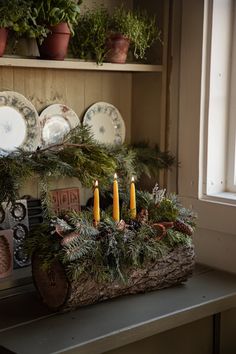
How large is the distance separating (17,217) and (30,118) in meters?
0.37

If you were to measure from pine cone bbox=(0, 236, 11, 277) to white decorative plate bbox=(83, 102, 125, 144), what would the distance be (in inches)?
23.9

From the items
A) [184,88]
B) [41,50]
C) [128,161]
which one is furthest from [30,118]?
[184,88]

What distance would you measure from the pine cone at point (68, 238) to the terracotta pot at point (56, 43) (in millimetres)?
641

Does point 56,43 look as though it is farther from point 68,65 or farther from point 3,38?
point 3,38

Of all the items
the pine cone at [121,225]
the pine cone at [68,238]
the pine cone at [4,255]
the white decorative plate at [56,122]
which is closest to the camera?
the pine cone at [68,238]

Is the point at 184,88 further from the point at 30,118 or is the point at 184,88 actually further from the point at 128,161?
the point at 30,118

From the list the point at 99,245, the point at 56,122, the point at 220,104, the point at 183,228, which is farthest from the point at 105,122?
the point at 99,245

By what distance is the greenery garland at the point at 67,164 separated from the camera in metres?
1.97

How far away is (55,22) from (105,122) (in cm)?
57

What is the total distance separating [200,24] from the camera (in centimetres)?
234

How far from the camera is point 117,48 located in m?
2.28

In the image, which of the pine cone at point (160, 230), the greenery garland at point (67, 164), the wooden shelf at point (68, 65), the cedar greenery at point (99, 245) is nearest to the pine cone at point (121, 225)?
the cedar greenery at point (99, 245)

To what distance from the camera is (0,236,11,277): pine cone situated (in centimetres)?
208

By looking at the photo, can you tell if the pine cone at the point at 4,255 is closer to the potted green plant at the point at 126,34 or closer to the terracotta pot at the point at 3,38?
the terracotta pot at the point at 3,38
